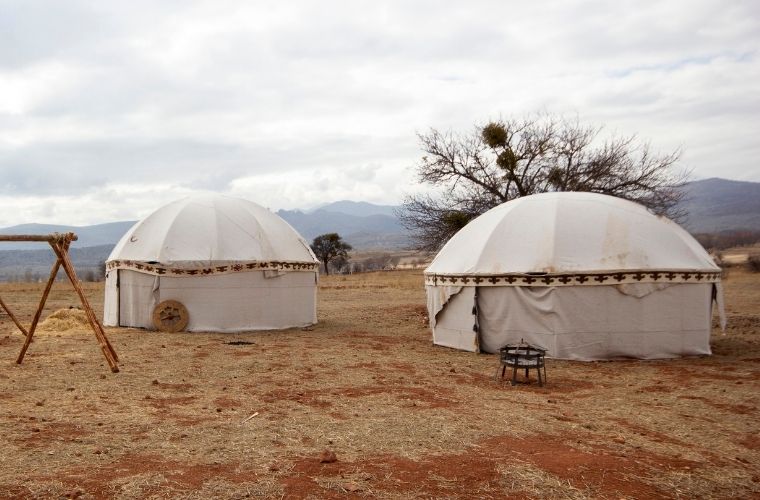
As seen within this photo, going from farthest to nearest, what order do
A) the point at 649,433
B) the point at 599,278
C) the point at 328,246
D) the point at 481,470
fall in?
the point at 328,246, the point at 599,278, the point at 649,433, the point at 481,470

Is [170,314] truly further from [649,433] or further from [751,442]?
[751,442]

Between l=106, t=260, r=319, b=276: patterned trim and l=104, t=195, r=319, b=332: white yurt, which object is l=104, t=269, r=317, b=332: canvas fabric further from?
l=106, t=260, r=319, b=276: patterned trim

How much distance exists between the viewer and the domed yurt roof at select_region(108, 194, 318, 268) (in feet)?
49.5

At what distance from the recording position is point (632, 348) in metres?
11.2

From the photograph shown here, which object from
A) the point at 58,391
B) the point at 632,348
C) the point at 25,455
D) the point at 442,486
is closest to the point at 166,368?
the point at 58,391

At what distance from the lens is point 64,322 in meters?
14.9

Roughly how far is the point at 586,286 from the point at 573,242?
3.03ft

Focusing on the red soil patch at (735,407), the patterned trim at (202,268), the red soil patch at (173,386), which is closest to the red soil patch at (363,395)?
the red soil patch at (173,386)

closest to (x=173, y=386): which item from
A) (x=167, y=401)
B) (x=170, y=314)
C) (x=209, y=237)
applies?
(x=167, y=401)

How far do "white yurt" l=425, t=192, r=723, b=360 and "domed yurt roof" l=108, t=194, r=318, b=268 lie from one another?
5478 mm

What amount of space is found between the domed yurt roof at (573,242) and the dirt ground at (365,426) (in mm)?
1754

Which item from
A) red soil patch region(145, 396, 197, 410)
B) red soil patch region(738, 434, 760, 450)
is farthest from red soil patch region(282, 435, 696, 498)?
red soil patch region(145, 396, 197, 410)

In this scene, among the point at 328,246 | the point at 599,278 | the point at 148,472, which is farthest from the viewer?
the point at 328,246

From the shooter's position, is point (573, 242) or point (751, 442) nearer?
point (751, 442)
